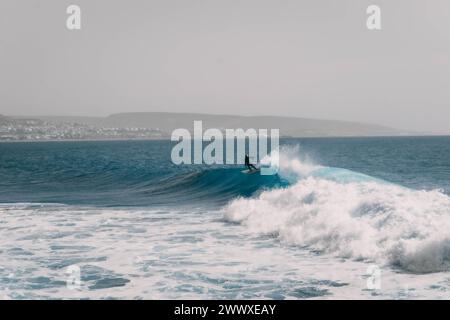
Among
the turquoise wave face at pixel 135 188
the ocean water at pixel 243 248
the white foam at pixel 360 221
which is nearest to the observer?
the ocean water at pixel 243 248

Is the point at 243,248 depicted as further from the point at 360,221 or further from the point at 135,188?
the point at 135,188

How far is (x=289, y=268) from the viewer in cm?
1382

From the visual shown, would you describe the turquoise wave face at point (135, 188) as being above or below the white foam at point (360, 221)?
below

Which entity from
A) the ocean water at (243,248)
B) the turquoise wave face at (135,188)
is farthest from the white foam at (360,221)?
the turquoise wave face at (135,188)

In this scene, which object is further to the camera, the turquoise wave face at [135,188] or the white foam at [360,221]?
the turquoise wave face at [135,188]

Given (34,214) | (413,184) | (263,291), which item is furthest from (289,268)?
(413,184)

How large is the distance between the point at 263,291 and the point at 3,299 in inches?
206

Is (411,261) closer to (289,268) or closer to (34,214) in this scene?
(289,268)

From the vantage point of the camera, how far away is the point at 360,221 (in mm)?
17156

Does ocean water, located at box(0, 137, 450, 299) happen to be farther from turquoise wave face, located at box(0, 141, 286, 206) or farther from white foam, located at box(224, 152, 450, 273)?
turquoise wave face, located at box(0, 141, 286, 206)

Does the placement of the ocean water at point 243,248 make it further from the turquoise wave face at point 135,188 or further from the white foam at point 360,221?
the turquoise wave face at point 135,188

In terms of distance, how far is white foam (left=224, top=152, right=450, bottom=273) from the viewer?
543 inches

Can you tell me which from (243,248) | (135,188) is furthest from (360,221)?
(135,188)

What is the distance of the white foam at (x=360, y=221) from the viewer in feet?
45.2
